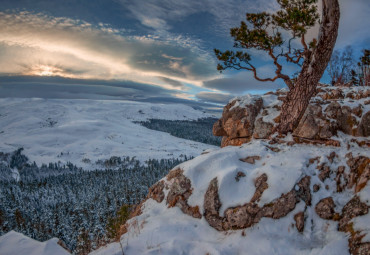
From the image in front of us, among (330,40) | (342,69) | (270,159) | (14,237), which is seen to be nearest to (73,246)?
(14,237)

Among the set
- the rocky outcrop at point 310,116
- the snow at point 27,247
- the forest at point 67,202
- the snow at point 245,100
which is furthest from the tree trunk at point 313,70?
the forest at point 67,202

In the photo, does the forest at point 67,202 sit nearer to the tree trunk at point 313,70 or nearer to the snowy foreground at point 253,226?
the snowy foreground at point 253,226

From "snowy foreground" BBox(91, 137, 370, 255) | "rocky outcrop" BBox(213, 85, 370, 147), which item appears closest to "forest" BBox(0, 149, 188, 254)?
"snowy foreground" BBox(91, 137, 370, 255)

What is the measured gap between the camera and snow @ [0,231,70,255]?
19.3ft

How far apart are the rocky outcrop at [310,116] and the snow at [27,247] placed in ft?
37.6

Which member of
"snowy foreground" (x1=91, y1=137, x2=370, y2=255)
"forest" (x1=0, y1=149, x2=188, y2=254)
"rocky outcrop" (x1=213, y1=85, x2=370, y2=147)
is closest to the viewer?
"snowy foreground" (x1=91, y1=137, x2=370, y2=255)

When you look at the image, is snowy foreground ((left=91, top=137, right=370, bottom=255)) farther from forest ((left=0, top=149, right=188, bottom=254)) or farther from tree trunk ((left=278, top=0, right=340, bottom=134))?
forest ((left=0, top=149, right=188, bottom=254))

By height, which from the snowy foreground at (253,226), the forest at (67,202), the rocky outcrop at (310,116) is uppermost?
the rocky outcrop at (310,116)

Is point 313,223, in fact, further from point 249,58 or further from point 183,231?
point 249,58

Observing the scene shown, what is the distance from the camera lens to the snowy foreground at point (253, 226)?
588 centimetres

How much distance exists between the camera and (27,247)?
616 centimetres

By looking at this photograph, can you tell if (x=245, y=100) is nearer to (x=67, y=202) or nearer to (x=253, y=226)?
(x=253, y=226)

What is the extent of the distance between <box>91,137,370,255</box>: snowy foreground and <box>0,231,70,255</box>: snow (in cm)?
127

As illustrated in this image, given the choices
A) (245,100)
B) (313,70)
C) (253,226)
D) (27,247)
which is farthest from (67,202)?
(313,70)
